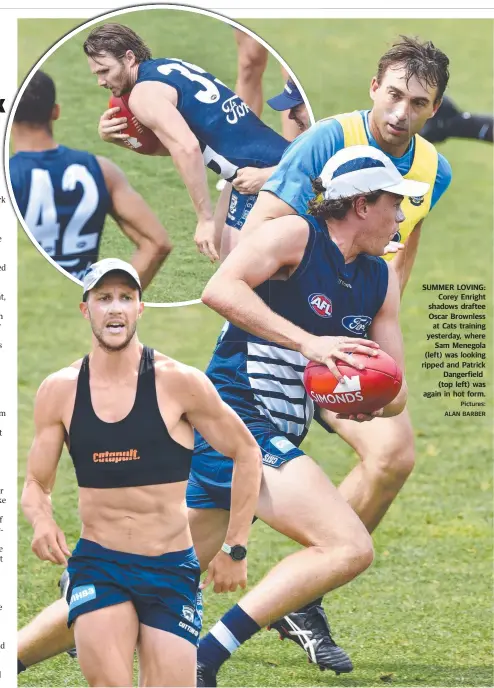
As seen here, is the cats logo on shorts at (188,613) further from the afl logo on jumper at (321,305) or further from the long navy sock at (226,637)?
the afl logo on jumper at (321,305)

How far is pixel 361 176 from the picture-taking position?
759 cm

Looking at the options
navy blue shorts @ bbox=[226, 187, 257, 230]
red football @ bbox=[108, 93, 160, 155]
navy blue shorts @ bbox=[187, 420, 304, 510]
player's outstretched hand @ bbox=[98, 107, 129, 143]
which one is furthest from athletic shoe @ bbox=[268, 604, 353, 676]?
player's outstretched hand @ bbox=[98, 107, 129, 143]

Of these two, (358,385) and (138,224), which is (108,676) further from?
(138,224)

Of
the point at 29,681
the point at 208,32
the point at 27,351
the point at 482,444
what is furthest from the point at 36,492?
the point at 482,444

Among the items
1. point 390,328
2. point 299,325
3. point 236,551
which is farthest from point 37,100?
point 236,551

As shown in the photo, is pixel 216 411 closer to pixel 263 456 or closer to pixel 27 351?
pixel 263 456

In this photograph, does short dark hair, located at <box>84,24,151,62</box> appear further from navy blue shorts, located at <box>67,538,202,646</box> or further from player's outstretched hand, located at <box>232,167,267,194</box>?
navy blue shorts, located at <box>67,538,202,646</box>

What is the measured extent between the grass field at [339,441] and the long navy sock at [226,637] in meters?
0.43

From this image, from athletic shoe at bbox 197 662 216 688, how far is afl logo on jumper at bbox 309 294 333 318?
74.1 inches

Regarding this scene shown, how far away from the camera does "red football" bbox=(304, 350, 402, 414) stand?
7.29 m

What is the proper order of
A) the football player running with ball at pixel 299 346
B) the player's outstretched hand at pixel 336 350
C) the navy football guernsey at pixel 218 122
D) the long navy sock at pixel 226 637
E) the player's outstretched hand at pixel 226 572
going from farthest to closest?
the navy football guernsey at pixel 218 122
the long navy sock at pixel 226 637
the football player running with ball at pixel 299 346
the player's outstretched hand at pixel 336 350
the player's outstretched hand at pixel 226 572

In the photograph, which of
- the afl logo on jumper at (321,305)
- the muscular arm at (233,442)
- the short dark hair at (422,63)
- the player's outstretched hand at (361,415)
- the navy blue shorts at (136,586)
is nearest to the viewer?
the navy blue shorts at (136,586)

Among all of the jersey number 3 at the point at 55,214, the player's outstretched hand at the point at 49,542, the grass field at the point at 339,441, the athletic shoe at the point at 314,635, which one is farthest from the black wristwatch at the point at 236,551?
the jersey number 3 at the point at 55,214

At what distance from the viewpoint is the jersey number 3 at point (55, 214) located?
8461mm
